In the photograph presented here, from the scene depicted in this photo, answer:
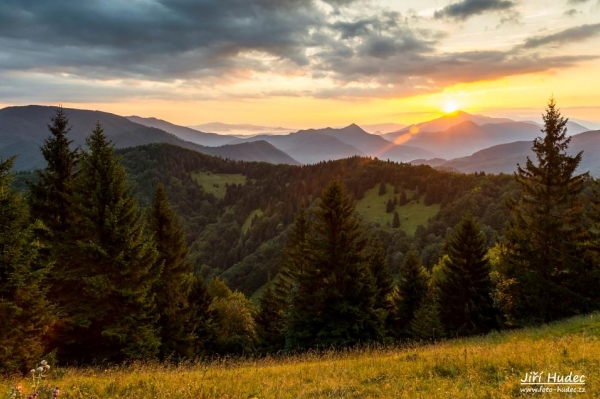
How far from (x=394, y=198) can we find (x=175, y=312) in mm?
152810

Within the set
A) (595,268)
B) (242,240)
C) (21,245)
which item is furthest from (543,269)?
(242,240)

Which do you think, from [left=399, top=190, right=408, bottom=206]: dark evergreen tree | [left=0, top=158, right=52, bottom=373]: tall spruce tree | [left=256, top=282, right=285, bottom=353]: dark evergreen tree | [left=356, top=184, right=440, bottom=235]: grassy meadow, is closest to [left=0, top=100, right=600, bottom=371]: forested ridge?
[left=0, top=158, right=52, bottom=373]: tall spruce tree

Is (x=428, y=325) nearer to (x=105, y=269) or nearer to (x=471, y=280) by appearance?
(x=471, y=280)

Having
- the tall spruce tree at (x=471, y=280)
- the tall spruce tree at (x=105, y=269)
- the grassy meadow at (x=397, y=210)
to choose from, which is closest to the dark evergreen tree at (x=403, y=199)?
the grassy meadow at (x=397, y=210)

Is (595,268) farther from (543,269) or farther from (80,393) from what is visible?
(80,393)

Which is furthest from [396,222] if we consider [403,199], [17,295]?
[17,295]

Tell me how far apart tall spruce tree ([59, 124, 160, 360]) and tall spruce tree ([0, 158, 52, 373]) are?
11.6ft

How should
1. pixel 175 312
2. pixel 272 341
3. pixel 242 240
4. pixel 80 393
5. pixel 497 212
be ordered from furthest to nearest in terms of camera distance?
pixel 242 240
pixel 497 212
pixel 272 341
pixel 175 312
pixel 80 393

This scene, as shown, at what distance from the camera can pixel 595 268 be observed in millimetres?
24781

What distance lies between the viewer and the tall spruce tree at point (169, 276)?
26.8 meters

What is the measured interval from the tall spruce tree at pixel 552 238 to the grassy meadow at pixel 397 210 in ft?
380

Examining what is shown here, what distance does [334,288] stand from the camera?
27.1 m

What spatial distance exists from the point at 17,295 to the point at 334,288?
19099 millimetres

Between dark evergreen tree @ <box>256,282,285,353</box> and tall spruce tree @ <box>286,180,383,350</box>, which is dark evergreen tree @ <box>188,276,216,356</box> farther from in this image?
tall spruce tree @ <box>286,180,383,350</box>
